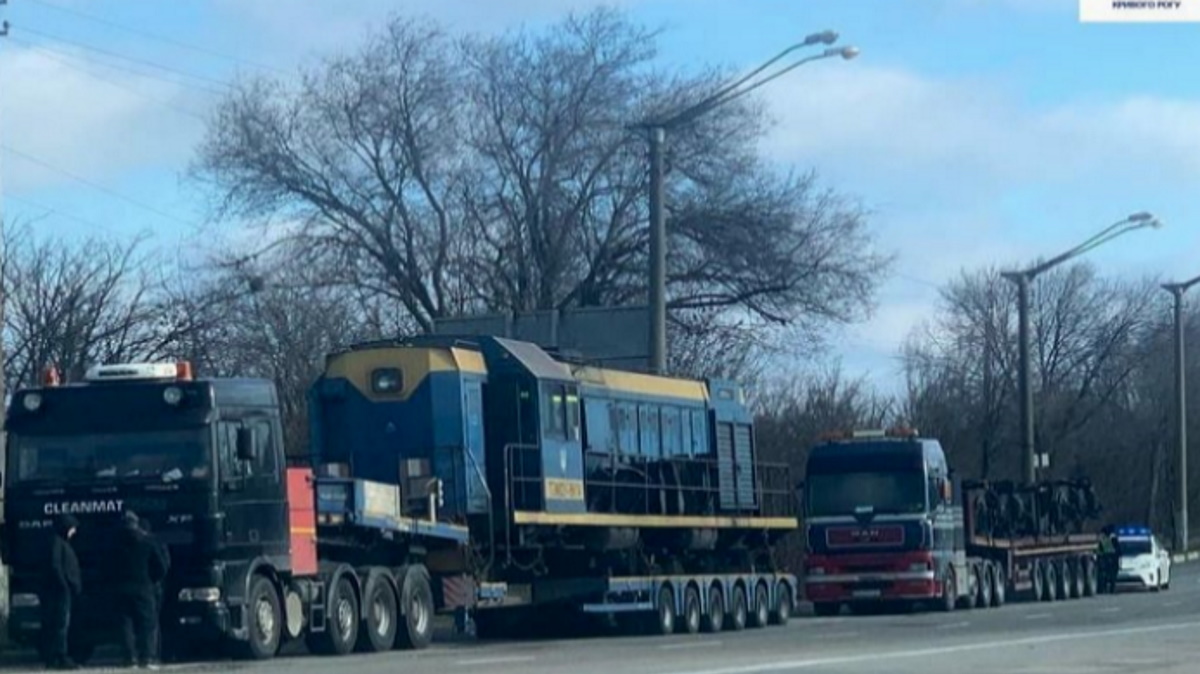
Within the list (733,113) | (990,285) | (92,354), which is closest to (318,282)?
(92,354)

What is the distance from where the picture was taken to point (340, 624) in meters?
27.0

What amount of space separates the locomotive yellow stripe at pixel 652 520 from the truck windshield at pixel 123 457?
6344 mm

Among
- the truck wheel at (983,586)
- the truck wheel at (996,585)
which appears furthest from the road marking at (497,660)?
the truck wheel at (996,585)

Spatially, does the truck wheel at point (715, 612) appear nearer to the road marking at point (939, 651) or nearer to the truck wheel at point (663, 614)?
the truck wheel at point (663, 614)

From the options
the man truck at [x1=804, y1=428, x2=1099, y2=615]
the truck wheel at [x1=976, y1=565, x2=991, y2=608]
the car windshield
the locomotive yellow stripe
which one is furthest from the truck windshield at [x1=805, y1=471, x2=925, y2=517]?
the car windshield

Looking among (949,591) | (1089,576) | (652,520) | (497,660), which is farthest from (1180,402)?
(497,660)

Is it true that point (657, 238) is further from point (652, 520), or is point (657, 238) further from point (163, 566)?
point (163, 566)

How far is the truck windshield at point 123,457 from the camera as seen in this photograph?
2517cm

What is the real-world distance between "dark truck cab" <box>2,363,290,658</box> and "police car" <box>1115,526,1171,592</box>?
3926 centimetres

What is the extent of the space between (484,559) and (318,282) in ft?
59.1

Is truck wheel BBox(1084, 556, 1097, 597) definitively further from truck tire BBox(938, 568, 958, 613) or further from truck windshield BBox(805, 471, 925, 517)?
truck windshield BBox(805, 471, 925, 517)

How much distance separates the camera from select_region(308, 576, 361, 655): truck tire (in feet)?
88.0

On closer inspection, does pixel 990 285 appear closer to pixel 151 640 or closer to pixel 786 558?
pixel 786 558

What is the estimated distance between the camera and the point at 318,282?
47.3 m
